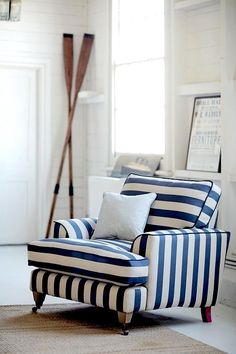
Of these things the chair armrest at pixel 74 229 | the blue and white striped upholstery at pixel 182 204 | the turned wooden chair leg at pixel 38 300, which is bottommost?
the turned wooden chair leg at pixel 38 300

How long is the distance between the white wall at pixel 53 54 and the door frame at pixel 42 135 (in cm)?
1

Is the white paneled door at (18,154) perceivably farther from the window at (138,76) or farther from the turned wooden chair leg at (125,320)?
the turned wooden chair leg at (125,320)

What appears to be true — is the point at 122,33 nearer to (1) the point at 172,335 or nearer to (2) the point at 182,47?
(2) the point at 182,47

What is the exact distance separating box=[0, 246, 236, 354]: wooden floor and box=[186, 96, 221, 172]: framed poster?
1.25m

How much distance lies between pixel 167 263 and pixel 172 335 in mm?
441

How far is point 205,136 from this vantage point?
6.48m

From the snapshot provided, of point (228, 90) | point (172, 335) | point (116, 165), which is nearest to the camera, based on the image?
point (172, 335)

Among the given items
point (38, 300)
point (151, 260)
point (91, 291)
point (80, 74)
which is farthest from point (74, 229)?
point (80, 74)

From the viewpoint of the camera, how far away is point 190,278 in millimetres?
4988

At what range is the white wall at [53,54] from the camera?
27.4 feet

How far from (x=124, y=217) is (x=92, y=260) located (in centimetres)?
62

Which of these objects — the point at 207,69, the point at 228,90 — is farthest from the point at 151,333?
the point at 207,69

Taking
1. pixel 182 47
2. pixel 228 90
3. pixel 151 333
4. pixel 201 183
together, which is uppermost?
pixel 182 47

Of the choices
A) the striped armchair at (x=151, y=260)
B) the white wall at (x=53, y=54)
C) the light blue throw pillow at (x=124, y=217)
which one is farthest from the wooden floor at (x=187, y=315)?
the white wall at (x=53, y=54)
